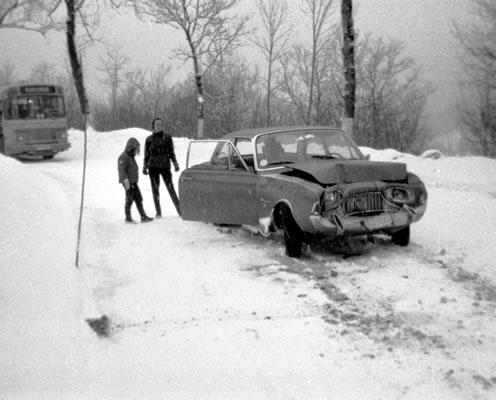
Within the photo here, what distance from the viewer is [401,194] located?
662 centimetres

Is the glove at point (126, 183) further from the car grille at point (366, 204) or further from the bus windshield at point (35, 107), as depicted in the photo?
the bus windshield at point (35, 107)

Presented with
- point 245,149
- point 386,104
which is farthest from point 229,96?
point 245,149

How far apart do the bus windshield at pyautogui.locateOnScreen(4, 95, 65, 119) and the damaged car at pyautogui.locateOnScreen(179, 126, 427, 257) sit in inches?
604

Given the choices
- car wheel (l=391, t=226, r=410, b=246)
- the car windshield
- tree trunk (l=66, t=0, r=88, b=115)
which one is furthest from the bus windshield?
car wheel (l=391, t=226, r=410, b=246)

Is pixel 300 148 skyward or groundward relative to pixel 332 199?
skyward

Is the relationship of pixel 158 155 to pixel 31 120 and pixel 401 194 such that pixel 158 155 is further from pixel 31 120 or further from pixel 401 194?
pixel 31 120

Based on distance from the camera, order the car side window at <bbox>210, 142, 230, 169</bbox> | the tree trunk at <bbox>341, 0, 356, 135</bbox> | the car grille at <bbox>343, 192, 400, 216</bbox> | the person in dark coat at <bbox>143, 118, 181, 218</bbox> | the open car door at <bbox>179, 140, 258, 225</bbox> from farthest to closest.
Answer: the tree trunk at <bbox>341, 0, 356, 135</bbox> → the person in dark coat at <bbox>143, 118, 181, 218</bbox> → the car side window at <bbox>210, 142, 230, 169</bbox> → the open car door at <bbox>179, 140, 258, 225</bbox> → the car grille at <bbox>343, 192, 400, 216</bbox>

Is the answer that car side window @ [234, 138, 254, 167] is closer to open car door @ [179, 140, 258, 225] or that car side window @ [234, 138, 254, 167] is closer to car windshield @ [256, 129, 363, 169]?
open car door @ [179, 140, 258, 225]

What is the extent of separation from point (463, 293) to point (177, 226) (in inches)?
202

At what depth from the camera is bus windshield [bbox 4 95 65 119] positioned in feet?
70.1

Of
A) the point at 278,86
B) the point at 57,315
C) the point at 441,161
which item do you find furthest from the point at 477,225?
the point at 278,86

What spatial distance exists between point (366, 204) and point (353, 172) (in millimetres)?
404

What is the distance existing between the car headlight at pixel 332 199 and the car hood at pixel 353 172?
22 centimetres

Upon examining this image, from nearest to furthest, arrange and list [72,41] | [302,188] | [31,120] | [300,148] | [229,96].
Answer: [302,188]
[300,148]
[31,120]
[72,41]
[229,96]
